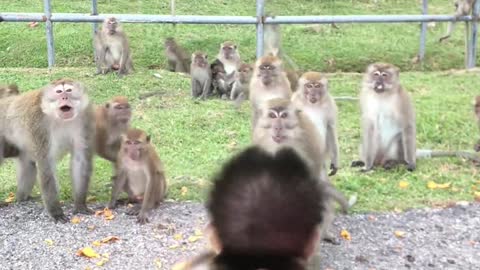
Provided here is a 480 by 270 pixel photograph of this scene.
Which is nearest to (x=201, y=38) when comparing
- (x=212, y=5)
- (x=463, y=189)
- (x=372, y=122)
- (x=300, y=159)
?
(x=212, y=5)

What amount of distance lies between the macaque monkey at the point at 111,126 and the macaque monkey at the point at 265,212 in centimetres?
461

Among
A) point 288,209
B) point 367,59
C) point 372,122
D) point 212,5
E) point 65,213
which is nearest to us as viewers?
point 288,209

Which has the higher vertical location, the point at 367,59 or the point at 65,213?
the point at 367,59

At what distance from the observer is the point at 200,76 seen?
968cm

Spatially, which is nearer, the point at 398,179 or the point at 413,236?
the point at 413,236

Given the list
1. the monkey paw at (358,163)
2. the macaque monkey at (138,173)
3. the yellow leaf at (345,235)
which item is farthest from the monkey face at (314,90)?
the yellow leaf at (345,235)

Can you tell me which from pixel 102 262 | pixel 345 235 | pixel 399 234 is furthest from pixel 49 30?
pixel 399 234

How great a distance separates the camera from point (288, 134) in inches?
197

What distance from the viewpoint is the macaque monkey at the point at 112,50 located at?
33.9 ft

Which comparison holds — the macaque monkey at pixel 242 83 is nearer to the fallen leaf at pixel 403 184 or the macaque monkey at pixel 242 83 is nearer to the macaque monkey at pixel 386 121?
the macaque monkey at pixel 386 121

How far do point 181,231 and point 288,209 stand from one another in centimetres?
355

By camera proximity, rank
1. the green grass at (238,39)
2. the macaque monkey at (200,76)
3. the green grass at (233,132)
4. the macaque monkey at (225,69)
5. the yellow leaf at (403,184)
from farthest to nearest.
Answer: the green grass at (238,39) < the macaque monkey at (225,69) < the macaque monkey at (200,76) < the yellow leaf at (403,184) < the green grass at (233,132)

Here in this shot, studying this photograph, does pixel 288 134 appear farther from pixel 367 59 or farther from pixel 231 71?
pixel 367 59

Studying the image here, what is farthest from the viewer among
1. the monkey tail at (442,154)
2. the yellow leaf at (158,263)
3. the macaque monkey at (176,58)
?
the macaque monkey at (176,58)
